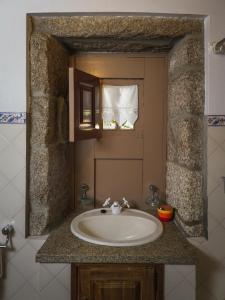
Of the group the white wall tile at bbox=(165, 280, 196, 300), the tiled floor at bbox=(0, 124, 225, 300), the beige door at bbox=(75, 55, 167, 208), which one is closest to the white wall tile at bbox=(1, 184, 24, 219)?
the tiled floor at bbox=(0, 124, 225, 300)

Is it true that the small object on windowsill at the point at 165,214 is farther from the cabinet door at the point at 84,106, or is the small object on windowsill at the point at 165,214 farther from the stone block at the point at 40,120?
the stone block at the point at 40,120

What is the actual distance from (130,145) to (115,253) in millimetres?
739

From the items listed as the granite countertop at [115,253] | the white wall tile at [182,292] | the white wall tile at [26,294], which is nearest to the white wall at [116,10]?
the granite countertop at [115,253]

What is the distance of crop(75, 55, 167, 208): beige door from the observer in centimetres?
151

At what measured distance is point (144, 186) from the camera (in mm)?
1560

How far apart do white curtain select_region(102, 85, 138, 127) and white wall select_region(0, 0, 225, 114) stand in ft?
1.56

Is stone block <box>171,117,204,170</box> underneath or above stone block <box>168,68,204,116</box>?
underneath

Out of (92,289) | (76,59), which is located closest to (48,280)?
(92,289)

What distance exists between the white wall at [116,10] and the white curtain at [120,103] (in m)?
0.48

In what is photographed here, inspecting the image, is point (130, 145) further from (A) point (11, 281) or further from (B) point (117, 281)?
(A) point (11, 281)

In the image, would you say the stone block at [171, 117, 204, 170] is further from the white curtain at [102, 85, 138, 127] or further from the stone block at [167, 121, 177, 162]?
the white curtain at [102, 85, 138, 127]

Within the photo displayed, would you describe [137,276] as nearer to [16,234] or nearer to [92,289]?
[92,289]

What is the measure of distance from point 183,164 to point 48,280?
0.93 metres

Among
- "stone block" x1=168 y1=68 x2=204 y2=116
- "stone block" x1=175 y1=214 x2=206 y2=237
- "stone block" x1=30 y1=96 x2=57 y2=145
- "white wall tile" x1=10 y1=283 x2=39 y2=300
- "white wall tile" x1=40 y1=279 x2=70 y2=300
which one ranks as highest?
"stone block" x1=168 y1=68 x2=204 y2=116
